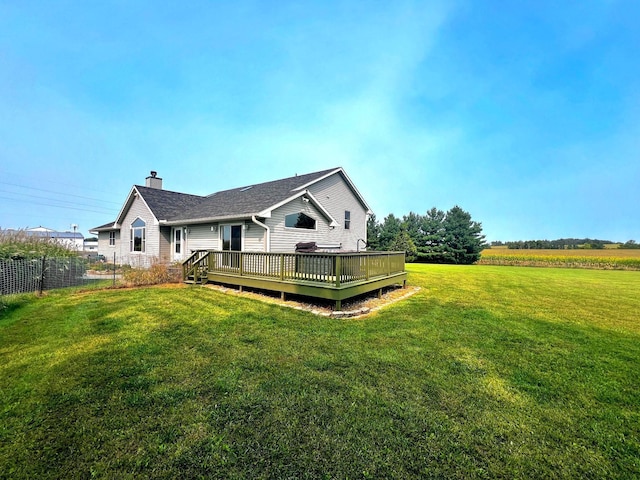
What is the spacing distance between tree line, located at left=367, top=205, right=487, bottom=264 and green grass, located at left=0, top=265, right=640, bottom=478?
26.6 metres

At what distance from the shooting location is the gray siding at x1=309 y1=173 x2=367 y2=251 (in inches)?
663

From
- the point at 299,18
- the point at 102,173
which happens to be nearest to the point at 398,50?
the point at 299,18

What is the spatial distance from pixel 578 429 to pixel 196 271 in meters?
11.1

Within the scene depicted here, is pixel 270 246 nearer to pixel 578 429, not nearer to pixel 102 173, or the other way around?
pixel 578 429

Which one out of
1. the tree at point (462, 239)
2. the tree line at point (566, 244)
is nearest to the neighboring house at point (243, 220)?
the tree at point (462, 239)

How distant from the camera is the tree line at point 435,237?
1287 inches

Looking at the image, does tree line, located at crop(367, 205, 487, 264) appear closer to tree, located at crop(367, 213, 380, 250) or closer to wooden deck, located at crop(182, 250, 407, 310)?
tree, located at crop(367, 213, 380, 250)

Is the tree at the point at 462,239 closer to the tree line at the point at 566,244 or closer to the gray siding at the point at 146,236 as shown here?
the tree line at the point at 566,244

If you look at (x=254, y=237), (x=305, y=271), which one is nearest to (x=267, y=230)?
(x=254, y=237)

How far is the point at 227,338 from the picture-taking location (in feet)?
16.5

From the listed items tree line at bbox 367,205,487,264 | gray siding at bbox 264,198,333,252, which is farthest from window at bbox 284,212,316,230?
tree line at bbox 367,205,487,264

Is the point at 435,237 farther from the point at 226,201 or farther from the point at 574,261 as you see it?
the point at 226,201

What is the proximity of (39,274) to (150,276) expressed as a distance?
316 centimetres

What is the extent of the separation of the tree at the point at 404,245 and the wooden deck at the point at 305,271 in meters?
21.1
